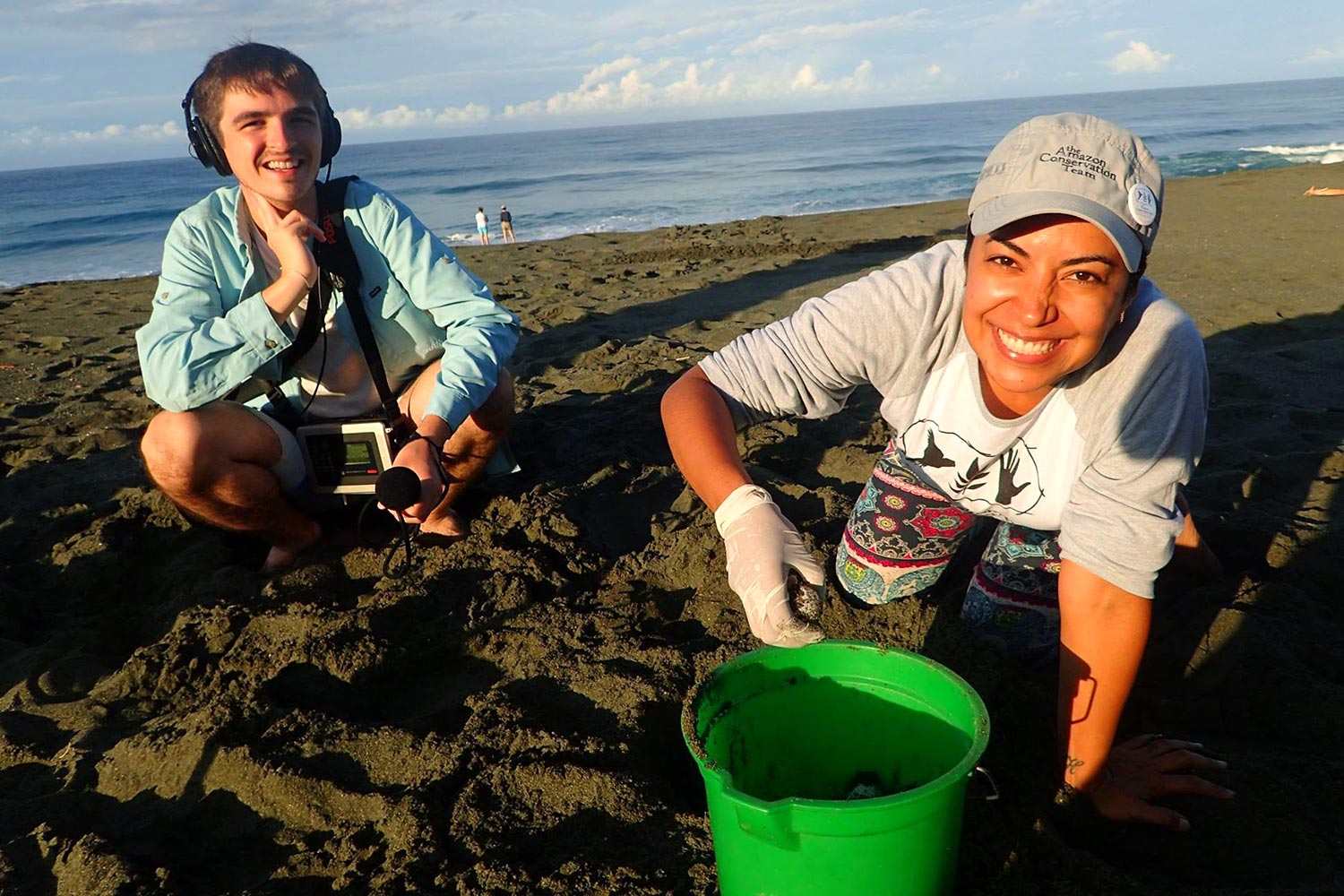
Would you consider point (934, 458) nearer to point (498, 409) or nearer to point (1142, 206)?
point (1142, 206)

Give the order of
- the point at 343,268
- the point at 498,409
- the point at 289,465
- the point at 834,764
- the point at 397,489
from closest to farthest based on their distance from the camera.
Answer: the point at 834,764
the point at 397,489
the point at 343,268
the point at 289,465
the point at 498,409

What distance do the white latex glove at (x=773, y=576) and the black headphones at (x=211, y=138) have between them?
1.87 metres

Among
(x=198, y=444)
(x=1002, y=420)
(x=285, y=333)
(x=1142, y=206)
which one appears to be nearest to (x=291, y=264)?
(x=285, y=333)

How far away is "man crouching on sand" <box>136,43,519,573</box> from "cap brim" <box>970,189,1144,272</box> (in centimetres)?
163

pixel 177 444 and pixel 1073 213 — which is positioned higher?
pixel 1073 213

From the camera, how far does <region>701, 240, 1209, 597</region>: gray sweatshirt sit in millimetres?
1605

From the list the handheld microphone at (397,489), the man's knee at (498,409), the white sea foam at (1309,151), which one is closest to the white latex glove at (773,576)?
the handheld microphone at (397,489)

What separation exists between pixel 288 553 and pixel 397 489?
0.70m

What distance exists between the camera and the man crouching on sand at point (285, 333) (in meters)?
2.42

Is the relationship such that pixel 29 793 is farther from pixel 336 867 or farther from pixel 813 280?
pixel 813 280

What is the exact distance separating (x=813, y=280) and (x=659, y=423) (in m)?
3.47

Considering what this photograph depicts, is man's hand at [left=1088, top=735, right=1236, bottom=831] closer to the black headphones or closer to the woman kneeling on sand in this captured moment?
the woman kneeling on sand

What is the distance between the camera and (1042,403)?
182cm

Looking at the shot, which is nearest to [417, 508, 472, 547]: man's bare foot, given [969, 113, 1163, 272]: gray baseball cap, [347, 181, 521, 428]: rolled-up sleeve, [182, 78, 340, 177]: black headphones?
[347, 181, 521, 428]: rolled-up sleeve
